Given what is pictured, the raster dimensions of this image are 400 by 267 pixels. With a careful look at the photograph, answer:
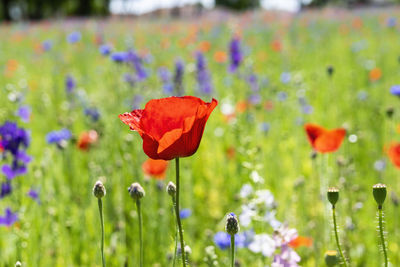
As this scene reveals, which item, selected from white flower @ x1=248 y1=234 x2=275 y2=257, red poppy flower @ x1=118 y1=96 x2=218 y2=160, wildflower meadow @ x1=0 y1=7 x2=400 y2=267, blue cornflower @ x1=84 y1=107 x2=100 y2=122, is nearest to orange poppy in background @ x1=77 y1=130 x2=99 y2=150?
wildflower meadow @ x1=0 y1=7 x2=400 y2=267

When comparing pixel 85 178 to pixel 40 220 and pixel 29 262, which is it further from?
pixel 29 262

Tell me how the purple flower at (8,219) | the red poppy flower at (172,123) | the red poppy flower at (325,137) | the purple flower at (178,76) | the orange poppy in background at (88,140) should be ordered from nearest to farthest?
the red poppy flower at (172,123) < the red poppy flower at (325,137) < the purple flower at (8,219) < the orange poppy in background at (88,140) < the purple flower at (178,76)

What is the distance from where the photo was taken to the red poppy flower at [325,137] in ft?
4.35

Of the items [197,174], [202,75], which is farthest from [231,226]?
[202,75]

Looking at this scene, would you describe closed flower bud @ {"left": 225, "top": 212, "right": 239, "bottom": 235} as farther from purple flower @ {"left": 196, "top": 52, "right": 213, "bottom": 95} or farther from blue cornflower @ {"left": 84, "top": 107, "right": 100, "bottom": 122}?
purple flower @ {"left": 196, "top": 52, "right": 213, "bottom": 95}

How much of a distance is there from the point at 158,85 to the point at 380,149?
149 cm

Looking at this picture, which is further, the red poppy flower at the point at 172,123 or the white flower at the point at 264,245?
the white flower at the point at 264,245

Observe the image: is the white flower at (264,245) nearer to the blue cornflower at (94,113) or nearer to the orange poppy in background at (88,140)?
the orange poppy in background at (88,140)

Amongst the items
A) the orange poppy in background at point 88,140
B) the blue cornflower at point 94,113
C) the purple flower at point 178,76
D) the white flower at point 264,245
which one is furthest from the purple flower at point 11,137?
the purple flower at point 178,76

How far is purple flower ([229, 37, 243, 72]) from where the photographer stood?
8.73 ft

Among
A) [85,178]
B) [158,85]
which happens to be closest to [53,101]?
[158,85]

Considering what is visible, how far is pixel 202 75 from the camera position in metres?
3.10

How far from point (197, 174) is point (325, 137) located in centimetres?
145

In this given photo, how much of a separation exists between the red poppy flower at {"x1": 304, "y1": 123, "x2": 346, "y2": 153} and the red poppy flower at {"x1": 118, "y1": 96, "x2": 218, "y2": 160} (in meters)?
0.64
